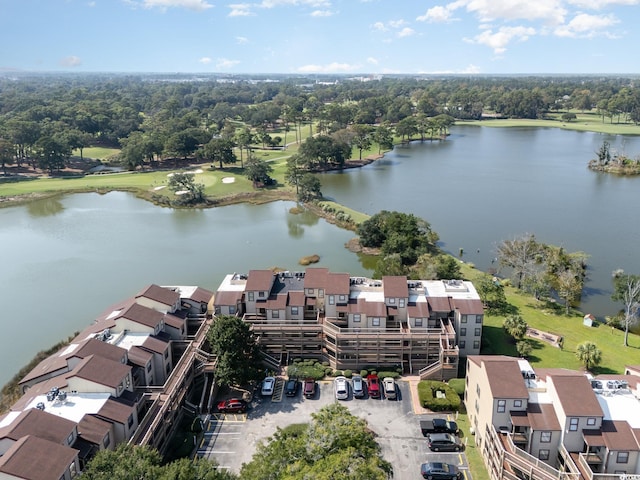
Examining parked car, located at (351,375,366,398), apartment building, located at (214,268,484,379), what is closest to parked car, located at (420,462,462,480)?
parked car, located at (351,375,366,398)

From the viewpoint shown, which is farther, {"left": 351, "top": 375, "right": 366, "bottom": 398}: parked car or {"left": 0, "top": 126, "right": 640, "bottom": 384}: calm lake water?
{"left": 0, "top": 126, "right": 640, "bottom": 384}: calm lake water

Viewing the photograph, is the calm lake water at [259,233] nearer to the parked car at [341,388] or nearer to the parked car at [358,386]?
the parked car at [358,386]

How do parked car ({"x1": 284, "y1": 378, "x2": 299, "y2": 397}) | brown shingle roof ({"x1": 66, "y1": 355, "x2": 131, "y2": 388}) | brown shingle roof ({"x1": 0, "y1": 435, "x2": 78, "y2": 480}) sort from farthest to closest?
parked car ({"x1": 284, "y1": 378, "x2": 299, "y2": 397}), brown shingle roof ({"x1": 66, "y1": 355, "x2": 131, "y2": 388}), brown shingle roof ({"x1": 0, "y1": 435, "x2": 78, "y2": 480})

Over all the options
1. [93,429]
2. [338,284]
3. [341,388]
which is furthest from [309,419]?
[93,429]

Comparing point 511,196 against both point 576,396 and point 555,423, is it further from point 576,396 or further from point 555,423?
point 555,423

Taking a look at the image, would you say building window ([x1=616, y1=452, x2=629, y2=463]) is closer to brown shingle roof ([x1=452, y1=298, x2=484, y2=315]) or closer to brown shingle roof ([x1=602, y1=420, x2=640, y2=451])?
brown shingle roof ([x1=602, y1=420, x2=640, y2=451])

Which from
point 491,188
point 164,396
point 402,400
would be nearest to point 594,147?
point 491,188

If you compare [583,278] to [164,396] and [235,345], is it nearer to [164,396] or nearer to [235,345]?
[235,345]
